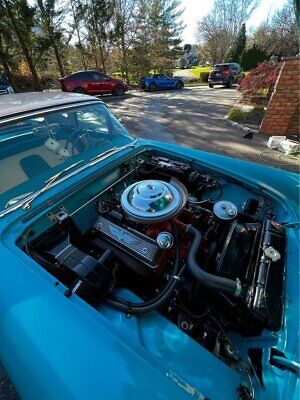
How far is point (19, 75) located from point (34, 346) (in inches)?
917

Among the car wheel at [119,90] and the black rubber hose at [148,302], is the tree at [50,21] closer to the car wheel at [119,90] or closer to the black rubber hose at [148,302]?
the car wheel at [119,90]

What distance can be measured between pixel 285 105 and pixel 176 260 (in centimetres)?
648

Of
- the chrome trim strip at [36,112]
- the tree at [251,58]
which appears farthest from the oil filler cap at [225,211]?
the tree at [251,58]

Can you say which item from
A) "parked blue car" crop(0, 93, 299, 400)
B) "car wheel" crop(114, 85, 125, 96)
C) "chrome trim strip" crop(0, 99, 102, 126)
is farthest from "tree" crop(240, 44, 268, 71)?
"parked blue car" crop(0, 93, 299, 400)

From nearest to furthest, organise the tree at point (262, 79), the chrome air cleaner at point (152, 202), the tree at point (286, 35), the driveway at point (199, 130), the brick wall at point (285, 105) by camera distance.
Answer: the chrome air cleaner at point (152, 202)
the driveway at point (199, 130)
the brick wall at point (285, 105)
the tree at point (262, 79)
the tree at point (286, 35)

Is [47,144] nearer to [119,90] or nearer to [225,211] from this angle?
[225,211]

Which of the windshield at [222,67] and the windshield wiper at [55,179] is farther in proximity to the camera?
the windshield at [222,67]

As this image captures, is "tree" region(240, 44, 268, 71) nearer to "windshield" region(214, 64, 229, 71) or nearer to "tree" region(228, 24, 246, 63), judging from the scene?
"tree" region(228, 24, 246, 63)

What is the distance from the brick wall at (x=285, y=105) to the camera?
19.3 ft

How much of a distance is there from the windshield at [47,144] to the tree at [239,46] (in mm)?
36433

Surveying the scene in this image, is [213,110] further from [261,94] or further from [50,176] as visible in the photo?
[50,176]

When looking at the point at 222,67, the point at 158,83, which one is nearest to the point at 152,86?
the point at 158,83

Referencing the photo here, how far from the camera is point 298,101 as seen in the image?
6.04 m

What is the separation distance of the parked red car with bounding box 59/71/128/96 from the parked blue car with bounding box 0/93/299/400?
42.2 feet
